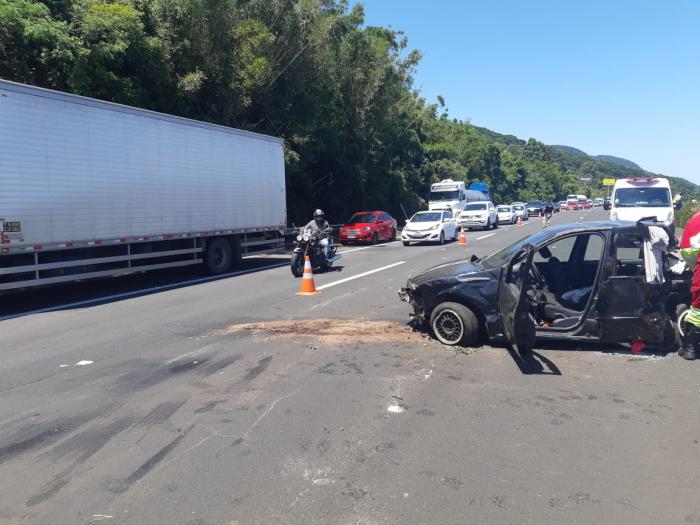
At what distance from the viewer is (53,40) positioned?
666 inches

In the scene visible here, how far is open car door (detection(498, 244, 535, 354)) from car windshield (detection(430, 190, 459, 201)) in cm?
3460

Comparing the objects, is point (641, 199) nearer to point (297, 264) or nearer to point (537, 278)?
point (297, 264)

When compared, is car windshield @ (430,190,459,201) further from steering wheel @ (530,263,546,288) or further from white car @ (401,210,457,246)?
steering wheel @ (530,263,546,288)

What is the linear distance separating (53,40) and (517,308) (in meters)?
16.5

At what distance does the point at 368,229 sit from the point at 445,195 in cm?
1505

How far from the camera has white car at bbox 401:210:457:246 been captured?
25453mm

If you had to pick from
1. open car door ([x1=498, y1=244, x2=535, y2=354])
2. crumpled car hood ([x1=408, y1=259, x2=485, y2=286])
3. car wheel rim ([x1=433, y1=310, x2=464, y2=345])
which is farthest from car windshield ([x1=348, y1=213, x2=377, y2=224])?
open car door ([x1=498, y1=244, x2=535, y2=354])

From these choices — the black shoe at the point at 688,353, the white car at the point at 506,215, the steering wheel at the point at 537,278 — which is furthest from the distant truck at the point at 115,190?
the white car at the point at 506,215

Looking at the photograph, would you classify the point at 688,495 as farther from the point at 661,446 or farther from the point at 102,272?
the point at 102,272

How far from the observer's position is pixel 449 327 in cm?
724

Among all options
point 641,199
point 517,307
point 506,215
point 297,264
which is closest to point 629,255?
point 517,307

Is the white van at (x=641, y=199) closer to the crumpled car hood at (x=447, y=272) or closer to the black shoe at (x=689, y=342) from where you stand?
the crumpled car hood at (x=447, y=272)

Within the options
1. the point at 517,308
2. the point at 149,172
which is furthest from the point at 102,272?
the point at 517,308

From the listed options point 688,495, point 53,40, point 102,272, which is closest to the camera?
point 688,495
